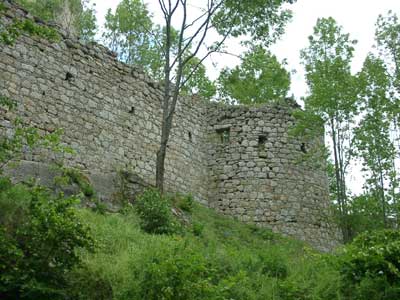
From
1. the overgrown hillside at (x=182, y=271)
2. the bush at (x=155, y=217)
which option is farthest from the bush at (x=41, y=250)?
the bush at (x=155, y=217)

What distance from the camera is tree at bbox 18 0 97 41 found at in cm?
2155

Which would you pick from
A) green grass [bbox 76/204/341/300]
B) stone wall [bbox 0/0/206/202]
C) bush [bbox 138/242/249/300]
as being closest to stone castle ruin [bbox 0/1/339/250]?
stone wall [bbox 0/0/206/202]

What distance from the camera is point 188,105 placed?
659 inches

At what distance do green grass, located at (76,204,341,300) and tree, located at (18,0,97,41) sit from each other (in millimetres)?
13148

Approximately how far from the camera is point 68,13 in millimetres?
23219

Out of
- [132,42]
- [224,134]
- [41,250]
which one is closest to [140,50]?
[132,42]

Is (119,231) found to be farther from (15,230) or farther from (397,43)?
(397,43)

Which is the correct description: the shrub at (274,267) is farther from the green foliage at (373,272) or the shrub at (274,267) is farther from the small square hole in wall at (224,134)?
the small square hole in wall at (224,134)

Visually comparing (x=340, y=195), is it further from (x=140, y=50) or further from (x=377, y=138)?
(x=140, y=50)

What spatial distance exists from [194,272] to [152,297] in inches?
22.5

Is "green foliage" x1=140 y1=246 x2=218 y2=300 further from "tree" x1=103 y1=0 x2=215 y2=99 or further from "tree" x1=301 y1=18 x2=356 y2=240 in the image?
"tree" x1=103 y1=0 x2=215 y2=99

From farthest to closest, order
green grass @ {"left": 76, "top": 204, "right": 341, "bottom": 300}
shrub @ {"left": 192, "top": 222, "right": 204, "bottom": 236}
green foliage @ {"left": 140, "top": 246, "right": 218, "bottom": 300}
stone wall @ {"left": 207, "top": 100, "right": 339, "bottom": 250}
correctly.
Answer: stone wall @ {"left": 207, "top": 100, "right": 339, "bottom": 250} < shrub @ {"left": 192, "top": 222, "right": 204, "bottom": 236} < green grass @ {"left": 76, "top": 204, "right": 341, "bottom": 300} < green foliage @ {"left": 140, "top": 246, "right": 218, "bottom": 300}

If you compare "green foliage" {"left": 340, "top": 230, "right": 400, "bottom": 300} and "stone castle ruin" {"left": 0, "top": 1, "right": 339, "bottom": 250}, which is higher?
"stone castle ruin" {"left": 0, "top": 1, "right": 339, "bottom": 250}

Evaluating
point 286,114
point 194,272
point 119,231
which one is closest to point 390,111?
point 286,114
